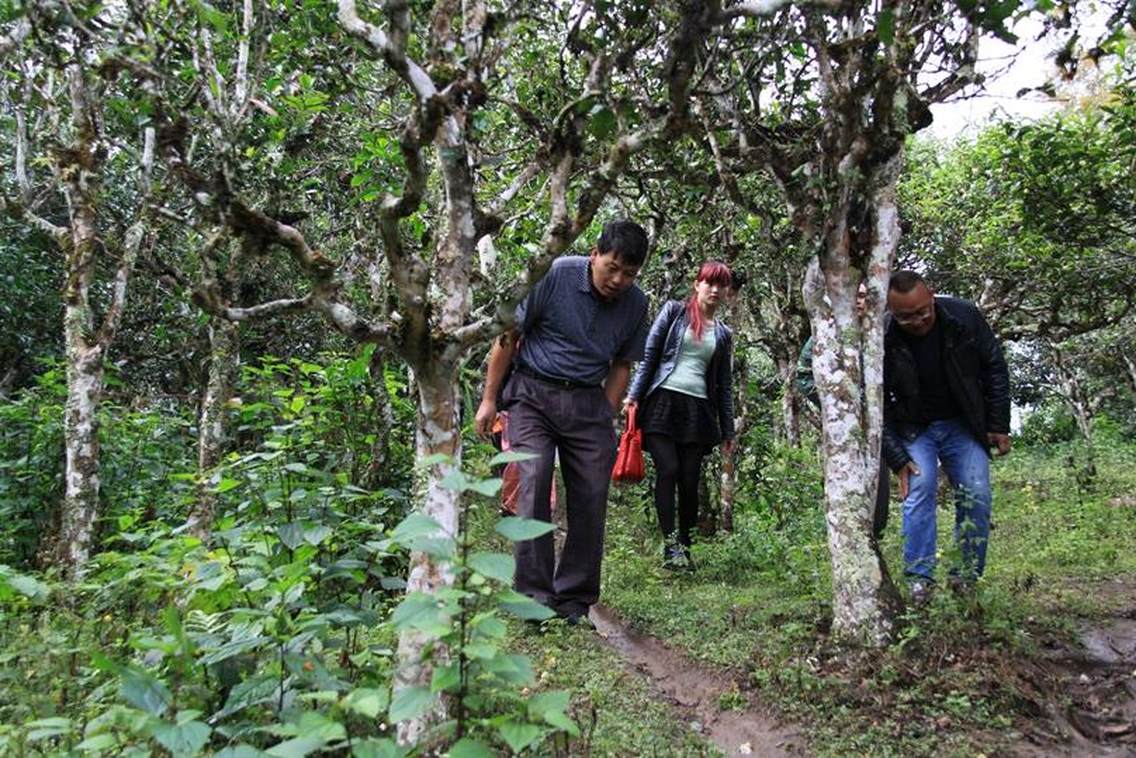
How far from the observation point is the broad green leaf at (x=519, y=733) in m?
1.80

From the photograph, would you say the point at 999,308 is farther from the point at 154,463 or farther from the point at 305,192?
the point at 154,463

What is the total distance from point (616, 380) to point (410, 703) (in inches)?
118

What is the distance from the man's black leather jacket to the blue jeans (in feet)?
0.25

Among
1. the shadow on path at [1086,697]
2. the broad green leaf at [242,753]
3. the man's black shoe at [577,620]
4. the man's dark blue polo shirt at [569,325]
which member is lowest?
the shadow on path at [1086,697]

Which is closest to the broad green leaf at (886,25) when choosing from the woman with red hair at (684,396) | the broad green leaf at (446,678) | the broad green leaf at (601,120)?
the broad green leaf at (601,120)

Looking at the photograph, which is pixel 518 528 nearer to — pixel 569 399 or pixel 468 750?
pixel 468 750

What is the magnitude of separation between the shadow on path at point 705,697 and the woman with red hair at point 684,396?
4.54ft

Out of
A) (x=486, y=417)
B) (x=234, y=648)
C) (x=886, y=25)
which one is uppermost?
(x=886, y=25)

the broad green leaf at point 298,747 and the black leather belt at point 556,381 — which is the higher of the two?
the black leather belt at point 556,381

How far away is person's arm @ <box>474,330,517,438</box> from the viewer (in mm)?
4341

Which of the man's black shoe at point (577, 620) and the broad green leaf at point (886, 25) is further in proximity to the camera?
the man's black shoe at point (577, 620)

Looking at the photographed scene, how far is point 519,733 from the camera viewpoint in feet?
6.02

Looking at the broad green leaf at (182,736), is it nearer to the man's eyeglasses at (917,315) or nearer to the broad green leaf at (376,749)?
the broad green leaf at (376,749)

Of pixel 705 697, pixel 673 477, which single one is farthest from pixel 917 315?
pixel 705 697
